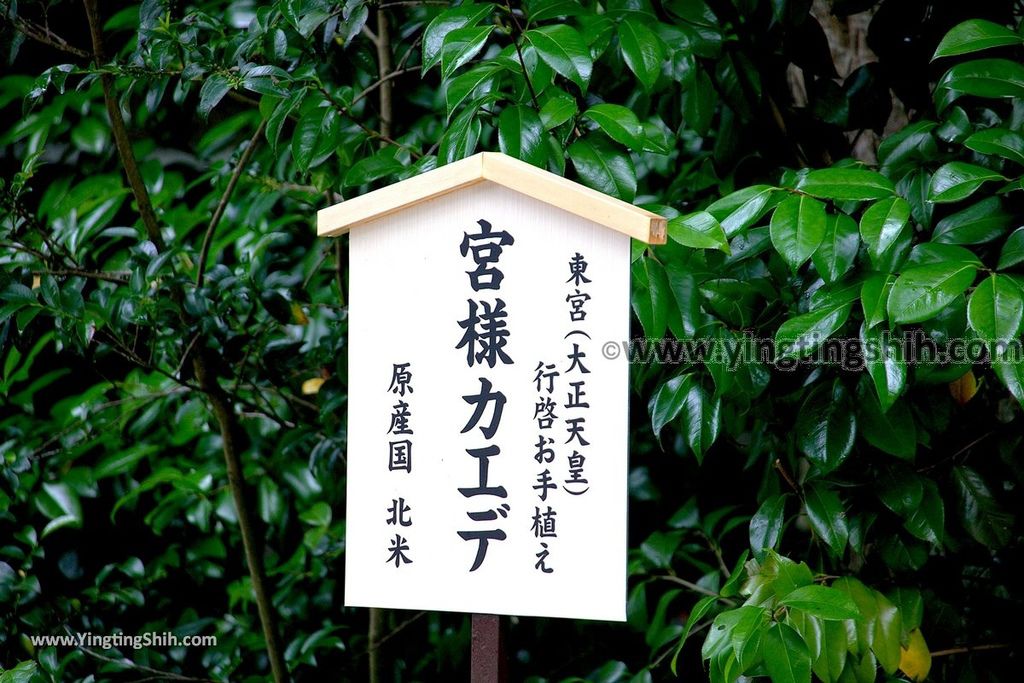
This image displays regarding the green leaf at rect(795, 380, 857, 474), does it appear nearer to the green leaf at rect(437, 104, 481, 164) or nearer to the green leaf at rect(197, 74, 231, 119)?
the green leaf at rect(437, 104, 481, 164)

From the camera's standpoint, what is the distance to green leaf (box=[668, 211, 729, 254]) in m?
1.35

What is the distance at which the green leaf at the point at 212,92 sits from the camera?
1713 millimetres

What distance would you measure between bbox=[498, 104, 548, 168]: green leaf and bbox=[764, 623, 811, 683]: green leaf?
0.83 metres

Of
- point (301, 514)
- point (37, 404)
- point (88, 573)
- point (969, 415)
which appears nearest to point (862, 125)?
point (969, 415)

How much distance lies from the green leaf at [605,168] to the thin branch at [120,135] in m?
0.96

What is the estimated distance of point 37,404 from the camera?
2816 mm

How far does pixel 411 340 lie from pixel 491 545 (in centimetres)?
33

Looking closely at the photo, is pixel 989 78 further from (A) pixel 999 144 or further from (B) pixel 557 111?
(B) pixel 557 111

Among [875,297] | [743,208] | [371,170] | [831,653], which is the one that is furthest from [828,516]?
[371,170]

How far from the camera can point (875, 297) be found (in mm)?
1372

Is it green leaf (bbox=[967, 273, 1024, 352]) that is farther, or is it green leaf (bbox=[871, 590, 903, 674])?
green leaf (bbox=[871, 590, 903, 674])

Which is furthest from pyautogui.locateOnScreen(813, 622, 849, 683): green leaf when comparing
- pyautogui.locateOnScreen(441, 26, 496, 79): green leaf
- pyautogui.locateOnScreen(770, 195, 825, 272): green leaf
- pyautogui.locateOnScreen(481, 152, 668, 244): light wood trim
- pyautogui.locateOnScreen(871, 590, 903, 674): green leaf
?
pyautogui.locateOnScreen(441, 26, 496, 79): green leaf

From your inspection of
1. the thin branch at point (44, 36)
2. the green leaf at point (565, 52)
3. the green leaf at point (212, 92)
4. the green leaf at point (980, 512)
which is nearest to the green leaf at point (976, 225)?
the green leaf at point (980, 512)

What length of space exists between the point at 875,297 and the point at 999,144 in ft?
1.14
